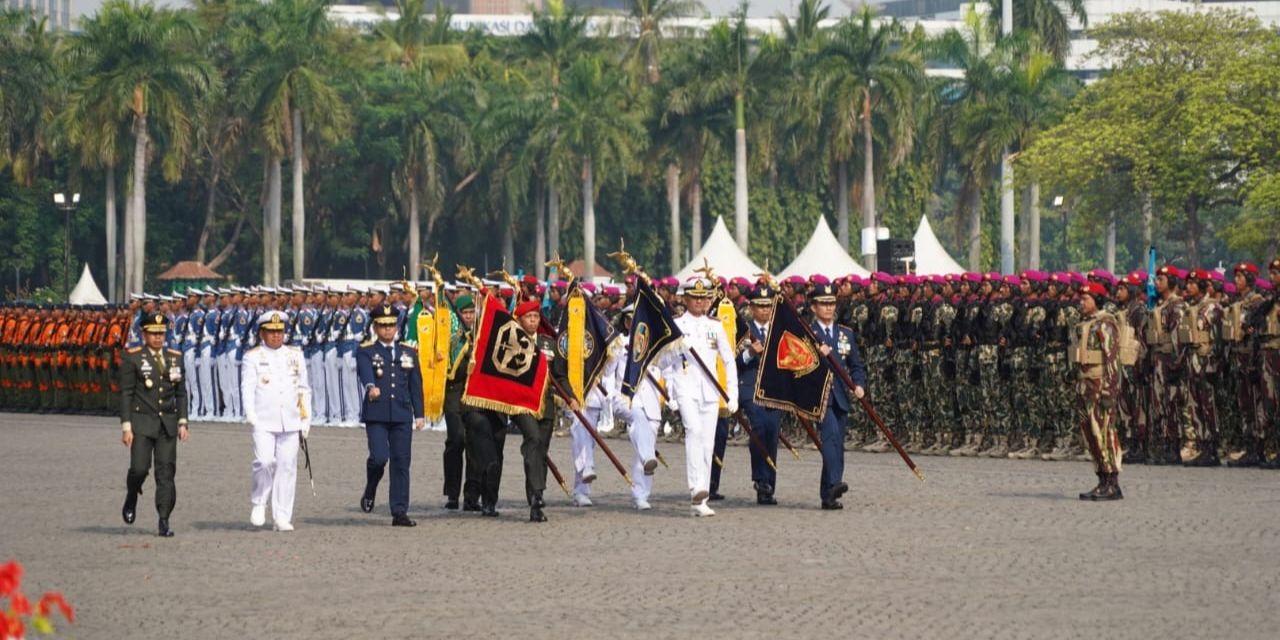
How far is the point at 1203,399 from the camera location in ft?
73.6

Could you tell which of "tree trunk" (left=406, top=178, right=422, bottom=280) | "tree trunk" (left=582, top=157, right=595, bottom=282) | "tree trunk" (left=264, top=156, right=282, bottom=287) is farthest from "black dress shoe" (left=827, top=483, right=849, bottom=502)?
"tree trunk" (left=406, top=178, right=422, bottom=280)

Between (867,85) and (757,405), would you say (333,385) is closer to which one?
(757,405)

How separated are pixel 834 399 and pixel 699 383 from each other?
1.32 metres

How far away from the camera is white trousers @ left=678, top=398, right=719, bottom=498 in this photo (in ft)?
57.1

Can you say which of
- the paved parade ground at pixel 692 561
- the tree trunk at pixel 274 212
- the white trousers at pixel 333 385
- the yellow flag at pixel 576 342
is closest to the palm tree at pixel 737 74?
the tree trunk at pixel 274 212

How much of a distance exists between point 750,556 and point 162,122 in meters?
59.3

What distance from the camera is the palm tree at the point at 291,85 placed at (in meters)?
73.0

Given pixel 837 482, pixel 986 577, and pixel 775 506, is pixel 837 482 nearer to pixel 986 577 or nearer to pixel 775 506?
pixel 775 506

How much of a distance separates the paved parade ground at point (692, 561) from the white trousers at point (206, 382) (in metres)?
14.6

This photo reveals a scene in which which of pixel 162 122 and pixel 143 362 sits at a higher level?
pixel 162 122

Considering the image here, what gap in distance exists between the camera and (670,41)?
8800cm

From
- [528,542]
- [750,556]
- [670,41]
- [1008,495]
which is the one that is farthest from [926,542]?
[670,41]

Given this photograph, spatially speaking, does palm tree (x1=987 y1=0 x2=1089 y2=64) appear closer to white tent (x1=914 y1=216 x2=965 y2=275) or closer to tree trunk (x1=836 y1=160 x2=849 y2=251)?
tree trunk (x1=836 y1=160 x2=849 y2=251)

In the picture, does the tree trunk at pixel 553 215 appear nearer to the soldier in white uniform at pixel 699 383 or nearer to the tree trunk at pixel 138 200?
the tree trunk at pixel 138 200
